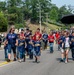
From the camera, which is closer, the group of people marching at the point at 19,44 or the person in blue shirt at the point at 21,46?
the group of people marching at the point at 19,44

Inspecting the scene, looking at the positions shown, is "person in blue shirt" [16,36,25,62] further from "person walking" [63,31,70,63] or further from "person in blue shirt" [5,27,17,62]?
"person walking" [63,31,70,63]

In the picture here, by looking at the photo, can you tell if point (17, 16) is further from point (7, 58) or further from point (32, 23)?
point (7, 58)

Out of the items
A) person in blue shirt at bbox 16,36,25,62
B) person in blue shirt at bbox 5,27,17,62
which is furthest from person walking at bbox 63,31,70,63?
person in blue shirt at bbox 5,27,17,62

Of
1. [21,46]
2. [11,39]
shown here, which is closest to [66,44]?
[21,46]

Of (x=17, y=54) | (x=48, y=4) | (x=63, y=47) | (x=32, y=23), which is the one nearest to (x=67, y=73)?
(x=63, y=47)

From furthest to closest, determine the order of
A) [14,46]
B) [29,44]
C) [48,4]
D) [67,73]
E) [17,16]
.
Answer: [48,4], [17,16], [29,44], [14,46], [67,73]

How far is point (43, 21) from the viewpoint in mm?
136750

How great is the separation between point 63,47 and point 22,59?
239 cm

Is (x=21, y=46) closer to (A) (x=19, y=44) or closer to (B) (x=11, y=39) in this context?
(A) (x=19, y=44)

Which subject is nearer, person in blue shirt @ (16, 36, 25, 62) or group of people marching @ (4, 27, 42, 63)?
group of people marching @ (4, 27, 42, 63)

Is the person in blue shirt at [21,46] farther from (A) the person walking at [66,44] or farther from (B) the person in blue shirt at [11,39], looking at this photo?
(A) the person walking at [66,44]

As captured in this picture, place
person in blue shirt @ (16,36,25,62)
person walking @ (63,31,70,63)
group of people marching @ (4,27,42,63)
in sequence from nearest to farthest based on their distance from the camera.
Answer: group of people marching @ (4,27,42,63) → person walking @ (63,31,70,63) → person in blue shirt @ (16,36,25,62)

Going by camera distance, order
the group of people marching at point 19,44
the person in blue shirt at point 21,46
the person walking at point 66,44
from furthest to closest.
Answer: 1. the person in blue shirt at point 21,46
2. the person walking at point 66,44
3. the group of people marching at point 19,44

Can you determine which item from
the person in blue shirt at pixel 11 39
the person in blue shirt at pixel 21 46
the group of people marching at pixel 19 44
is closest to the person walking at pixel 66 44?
the group of people marching at pixel 19 44
